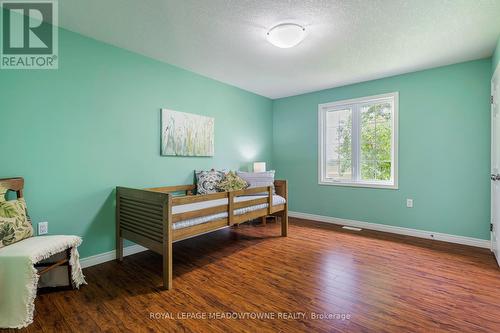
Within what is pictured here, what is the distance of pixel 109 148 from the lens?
257 centimetres

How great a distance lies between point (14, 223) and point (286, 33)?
8.61 ft

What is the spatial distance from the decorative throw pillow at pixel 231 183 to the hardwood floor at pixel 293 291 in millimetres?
768

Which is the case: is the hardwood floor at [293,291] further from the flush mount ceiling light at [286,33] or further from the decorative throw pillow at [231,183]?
the flush mount ceiling light at [286,33]

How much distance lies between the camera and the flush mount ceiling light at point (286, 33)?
2152 millimetres

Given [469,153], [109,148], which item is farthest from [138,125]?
[469,153]

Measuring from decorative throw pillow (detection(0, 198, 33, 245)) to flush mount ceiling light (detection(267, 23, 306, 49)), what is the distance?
99.0 inches

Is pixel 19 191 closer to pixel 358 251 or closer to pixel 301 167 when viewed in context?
pixel 358 251

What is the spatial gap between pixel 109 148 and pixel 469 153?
418cm

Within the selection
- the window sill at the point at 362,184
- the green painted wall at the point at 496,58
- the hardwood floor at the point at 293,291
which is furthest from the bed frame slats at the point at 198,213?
the green painted wall at the point at 496,58

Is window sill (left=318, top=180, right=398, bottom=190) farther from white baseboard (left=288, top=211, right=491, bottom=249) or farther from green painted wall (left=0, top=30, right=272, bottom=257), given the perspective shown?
green painted wall (left=0, top=30, right=272, bottom=257)

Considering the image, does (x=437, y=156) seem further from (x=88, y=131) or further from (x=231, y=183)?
(x=88, y=131)

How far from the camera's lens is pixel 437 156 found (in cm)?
321

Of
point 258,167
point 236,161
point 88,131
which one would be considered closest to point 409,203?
point 258,167

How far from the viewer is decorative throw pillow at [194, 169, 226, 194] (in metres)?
3.31
